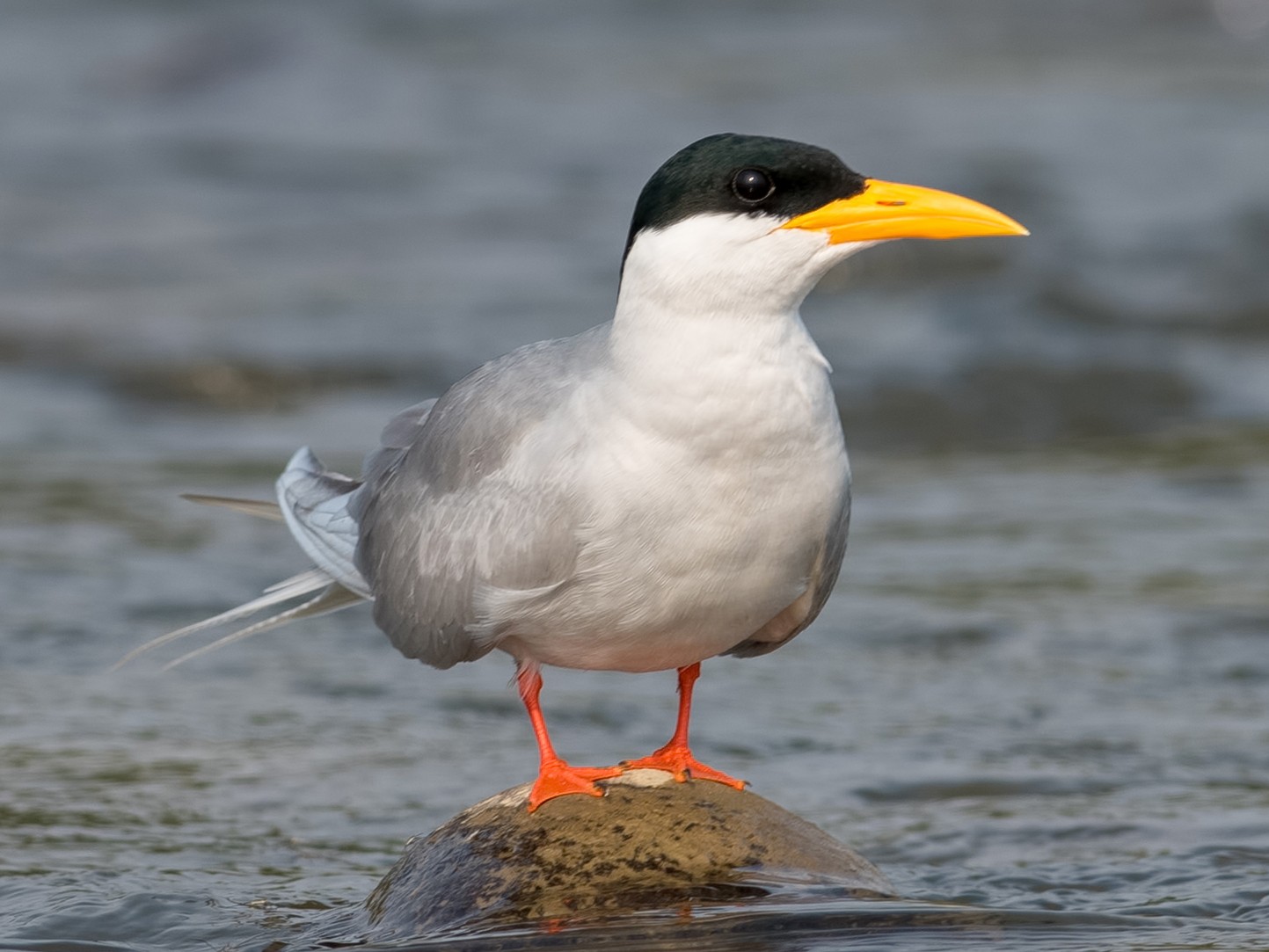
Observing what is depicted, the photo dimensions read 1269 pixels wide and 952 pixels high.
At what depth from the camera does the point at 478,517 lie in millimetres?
4926

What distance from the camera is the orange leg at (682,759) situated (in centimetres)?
526

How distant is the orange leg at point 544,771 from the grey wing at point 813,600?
497 mm

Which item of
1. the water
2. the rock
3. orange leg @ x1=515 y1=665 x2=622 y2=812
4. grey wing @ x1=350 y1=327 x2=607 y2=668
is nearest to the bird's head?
grey wing @ x1=350 y1=327 x2=607 y2=668

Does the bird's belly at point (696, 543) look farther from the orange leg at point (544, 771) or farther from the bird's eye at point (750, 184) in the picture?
the bird's eye at point (750, 184)

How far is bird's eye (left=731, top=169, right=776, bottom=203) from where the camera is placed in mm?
4484

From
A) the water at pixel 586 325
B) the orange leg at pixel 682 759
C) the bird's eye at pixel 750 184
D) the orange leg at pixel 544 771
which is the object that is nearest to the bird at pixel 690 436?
the bird's eye at pixel 750 184

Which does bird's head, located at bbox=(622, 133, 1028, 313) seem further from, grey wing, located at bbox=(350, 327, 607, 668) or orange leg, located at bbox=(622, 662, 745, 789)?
orange leg, located at bbox=(622, 662, 745, 789)

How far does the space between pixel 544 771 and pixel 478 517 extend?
70 centimetres

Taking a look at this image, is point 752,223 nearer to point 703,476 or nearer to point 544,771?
point 703,476

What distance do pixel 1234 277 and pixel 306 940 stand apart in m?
11.2

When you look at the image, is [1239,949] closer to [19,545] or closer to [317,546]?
[317,546]

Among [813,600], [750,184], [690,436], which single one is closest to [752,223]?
[750,184]

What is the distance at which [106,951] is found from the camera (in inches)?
200

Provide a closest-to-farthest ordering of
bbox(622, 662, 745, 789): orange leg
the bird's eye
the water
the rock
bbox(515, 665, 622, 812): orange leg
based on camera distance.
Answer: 1. the bird's eye
2. the rock
3. bbox(515, 665, 622, 812): orange leg
4. bbox(622, 662, 745, 789): orange leg
5. the water
